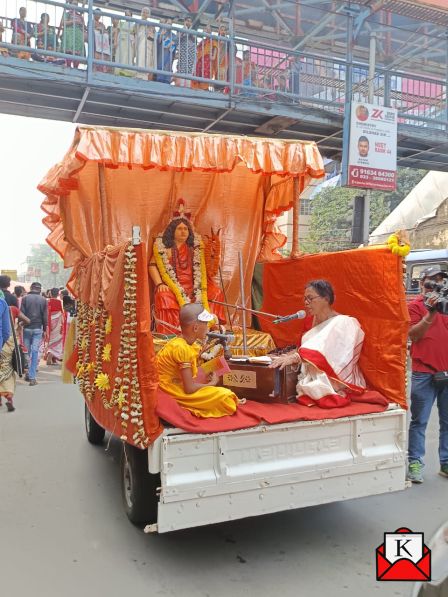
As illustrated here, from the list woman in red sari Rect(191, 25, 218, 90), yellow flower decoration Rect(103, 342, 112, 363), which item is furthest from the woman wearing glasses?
woman in red sari Rect(191, 25, 218, 90)

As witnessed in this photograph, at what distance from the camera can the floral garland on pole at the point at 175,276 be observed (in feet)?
19.9

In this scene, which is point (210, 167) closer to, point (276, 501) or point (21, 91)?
point (276, 501)

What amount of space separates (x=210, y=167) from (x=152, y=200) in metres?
1.72

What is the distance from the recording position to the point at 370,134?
445 inches

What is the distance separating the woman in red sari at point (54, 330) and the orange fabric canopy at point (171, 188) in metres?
6.35

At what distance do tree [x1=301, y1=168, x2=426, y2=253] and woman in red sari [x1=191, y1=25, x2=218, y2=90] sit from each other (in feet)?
55.9

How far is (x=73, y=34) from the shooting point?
353 inches

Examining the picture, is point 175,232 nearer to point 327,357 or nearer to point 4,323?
point 4,323

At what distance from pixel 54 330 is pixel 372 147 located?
8199 mm

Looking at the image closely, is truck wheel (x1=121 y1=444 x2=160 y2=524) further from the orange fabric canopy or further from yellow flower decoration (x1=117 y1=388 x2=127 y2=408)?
the orange fabric canopy

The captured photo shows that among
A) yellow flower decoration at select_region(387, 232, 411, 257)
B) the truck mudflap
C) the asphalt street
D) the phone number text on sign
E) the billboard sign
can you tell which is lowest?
the asphalt street

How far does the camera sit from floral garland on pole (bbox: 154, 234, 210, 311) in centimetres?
605

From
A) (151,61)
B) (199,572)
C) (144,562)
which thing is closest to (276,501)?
(199,572)

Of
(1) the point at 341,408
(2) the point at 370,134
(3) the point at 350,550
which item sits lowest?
(3) the point at 350,550
